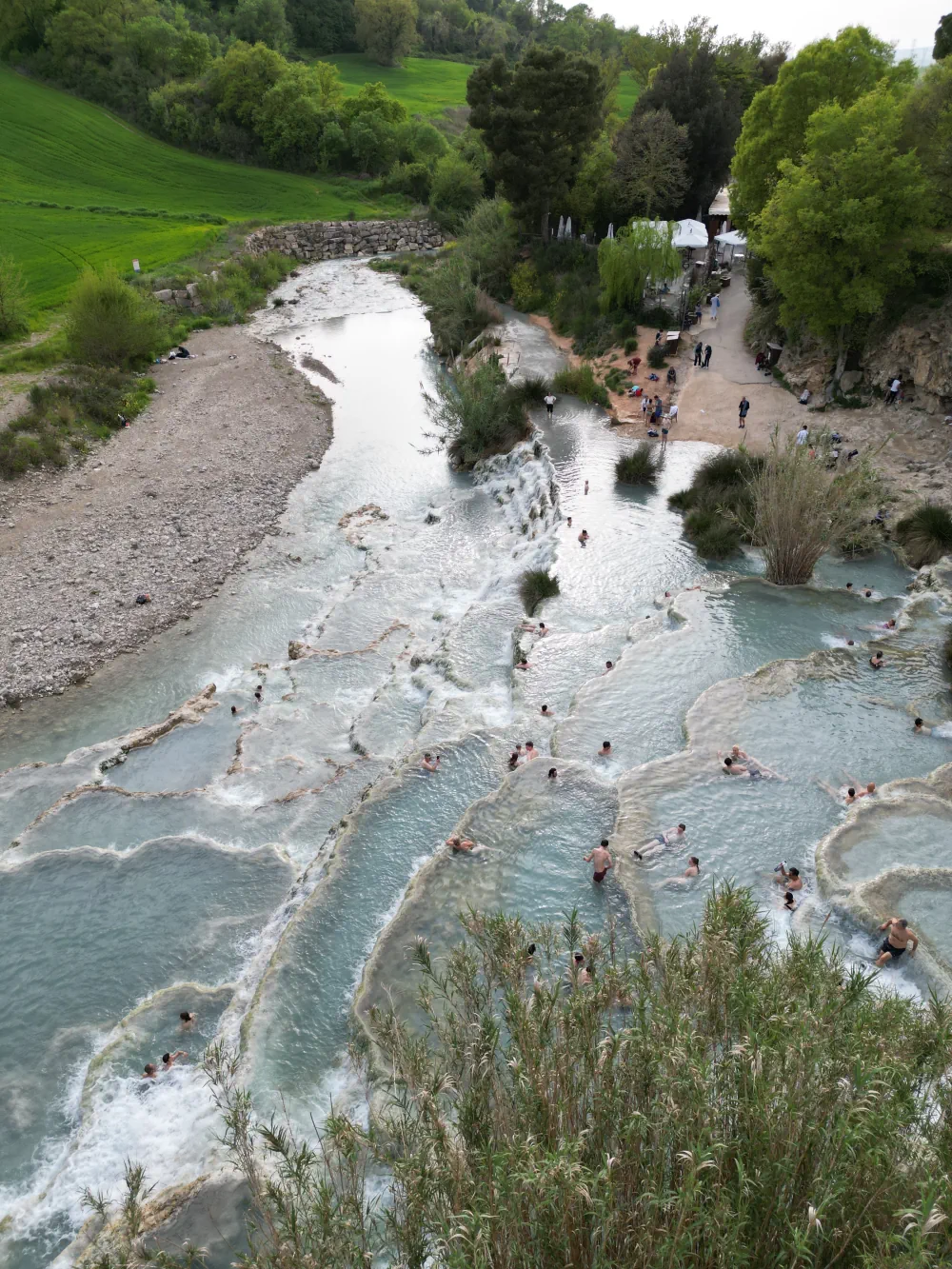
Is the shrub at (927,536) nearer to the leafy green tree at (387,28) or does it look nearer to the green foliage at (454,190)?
the green foliage at (454,190)

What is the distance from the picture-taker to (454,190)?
78562 mm

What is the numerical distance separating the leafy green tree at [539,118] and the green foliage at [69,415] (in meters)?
29.8

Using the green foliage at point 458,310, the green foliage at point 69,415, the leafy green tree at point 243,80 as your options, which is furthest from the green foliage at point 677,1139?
the leafy green tree at point 243,80

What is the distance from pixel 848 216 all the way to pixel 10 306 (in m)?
45.2

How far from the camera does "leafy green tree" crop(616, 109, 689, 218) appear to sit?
52.5 meters

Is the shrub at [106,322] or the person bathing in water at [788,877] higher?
the shrub at [106,322]

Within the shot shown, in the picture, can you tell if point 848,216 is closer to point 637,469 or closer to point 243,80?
point 637,469

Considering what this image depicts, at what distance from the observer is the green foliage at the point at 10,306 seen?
1879 inches

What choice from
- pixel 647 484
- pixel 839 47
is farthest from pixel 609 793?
pixel 839 47

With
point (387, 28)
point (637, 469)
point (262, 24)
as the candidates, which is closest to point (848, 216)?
point (637, 469)

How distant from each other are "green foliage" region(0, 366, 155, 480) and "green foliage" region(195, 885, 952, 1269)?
115ft

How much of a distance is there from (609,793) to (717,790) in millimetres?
2537

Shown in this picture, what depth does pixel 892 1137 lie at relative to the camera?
22.6 ft

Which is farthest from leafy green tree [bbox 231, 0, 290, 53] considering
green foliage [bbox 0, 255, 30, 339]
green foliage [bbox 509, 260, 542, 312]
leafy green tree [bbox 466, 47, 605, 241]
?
green foliage [bbox 0, 255, 30, 339]
